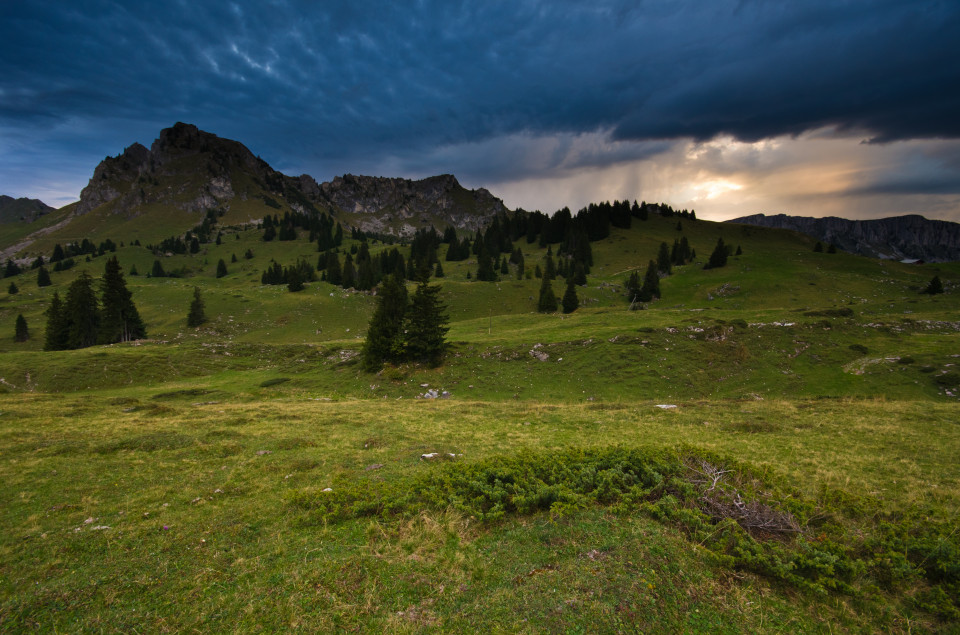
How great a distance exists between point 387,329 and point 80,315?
61.4 meters

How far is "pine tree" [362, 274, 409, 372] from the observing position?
43.0 m

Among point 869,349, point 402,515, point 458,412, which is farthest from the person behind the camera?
point 869,349

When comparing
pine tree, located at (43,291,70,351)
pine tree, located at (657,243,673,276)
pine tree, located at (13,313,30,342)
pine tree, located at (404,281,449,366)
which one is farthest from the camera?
pine tree, located at (657,243,673,276)

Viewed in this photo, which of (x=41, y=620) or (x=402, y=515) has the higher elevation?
(x=41, y=620)

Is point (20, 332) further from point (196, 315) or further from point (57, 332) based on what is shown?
point (196, 315)

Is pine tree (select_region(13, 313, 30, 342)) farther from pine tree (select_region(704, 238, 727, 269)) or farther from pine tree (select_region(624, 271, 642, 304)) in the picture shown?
pine tree (select_region(704, 238, 727, 269))

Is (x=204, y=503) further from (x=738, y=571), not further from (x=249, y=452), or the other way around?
(x=738, y=571)

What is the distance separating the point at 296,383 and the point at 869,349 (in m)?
62.7

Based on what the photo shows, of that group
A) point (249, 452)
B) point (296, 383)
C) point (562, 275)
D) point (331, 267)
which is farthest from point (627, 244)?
point (249, 452)

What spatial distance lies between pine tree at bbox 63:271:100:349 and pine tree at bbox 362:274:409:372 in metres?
58.0

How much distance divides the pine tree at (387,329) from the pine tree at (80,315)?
2282 inches

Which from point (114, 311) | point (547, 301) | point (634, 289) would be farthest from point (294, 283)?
point (634, 289)

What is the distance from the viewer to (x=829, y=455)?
1455 centimetres

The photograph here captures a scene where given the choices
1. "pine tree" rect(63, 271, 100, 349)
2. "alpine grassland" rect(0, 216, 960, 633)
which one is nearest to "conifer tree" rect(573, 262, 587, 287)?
"alpine grassland" rect(0, 216, 960, 633)
